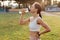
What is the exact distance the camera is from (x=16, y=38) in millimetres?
10359

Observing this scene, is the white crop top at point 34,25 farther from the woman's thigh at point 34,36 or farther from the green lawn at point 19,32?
the green lawn at point 19,32

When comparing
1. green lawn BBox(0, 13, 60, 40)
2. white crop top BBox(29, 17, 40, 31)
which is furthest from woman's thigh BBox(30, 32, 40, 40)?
green lawn BBox(0, 13, 60, 40)

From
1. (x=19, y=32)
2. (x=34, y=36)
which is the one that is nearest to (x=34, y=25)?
(x=34, y=36)

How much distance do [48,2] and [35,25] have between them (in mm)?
54803

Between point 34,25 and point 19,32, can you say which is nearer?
point 34,25

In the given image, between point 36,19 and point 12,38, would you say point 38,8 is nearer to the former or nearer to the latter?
point 36,19

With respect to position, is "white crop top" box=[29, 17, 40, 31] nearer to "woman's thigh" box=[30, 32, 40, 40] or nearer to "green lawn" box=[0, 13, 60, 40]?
"woman's thigh" box=[30, 32, 40, 40]

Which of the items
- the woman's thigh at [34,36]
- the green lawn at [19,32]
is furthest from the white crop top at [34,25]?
the green lawn at [19,32]

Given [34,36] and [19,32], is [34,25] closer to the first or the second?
[34,36]

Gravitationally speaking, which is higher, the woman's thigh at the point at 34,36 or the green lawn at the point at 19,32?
the woman's thigh at the point at 34,36

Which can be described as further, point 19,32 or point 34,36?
point 19,32

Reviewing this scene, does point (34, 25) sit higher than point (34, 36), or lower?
higher

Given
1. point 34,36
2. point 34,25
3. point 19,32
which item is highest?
point 34,25

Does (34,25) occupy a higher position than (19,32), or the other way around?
(34,25)
